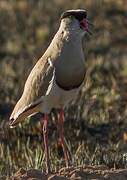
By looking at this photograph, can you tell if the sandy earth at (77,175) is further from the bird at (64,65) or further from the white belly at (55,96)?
the white belly at (55,96)

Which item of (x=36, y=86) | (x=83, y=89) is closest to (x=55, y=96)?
(x=36, y=86)

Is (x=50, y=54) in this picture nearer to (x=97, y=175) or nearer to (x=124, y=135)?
(x=97, y=175)

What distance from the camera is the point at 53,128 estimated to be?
8.98 m

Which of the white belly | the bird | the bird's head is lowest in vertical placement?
the white belly

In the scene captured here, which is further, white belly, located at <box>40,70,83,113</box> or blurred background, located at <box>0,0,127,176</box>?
blurred background, located at <box>0,0,127,176</box>

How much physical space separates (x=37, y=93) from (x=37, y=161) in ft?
2.83

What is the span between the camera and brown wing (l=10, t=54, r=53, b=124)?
19.6 feet

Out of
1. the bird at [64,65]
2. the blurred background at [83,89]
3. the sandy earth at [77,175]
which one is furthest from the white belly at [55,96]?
the blurred background at [83,89]

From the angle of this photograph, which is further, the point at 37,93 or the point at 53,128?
the point at 53,128

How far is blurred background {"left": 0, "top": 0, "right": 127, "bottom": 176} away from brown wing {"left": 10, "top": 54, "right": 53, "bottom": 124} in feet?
2.14

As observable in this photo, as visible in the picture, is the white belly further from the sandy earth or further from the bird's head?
the sandy earth

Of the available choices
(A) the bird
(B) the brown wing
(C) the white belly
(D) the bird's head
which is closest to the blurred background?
(B) the brown wing

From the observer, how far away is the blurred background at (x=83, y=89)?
741cm

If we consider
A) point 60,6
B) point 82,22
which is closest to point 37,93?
point 82,22
